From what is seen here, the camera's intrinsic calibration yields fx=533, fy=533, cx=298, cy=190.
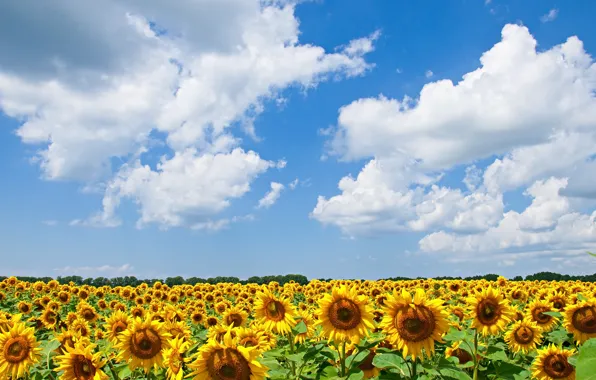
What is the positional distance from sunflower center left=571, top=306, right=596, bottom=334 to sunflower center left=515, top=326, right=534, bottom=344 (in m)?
0.97

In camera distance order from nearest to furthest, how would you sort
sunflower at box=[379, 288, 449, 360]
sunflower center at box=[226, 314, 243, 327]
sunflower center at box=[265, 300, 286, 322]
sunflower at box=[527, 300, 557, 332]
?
sunflower at box=[379, 288, 449, 360] < sunflower center at box=[265, 300, 286, 322] < sunflower at box=[527, 300, 557, 332] < sunflower center at box=[226, 314, 243, 327]

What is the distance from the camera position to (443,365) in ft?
19.4

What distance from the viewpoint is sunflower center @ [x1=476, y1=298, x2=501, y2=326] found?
7145mm

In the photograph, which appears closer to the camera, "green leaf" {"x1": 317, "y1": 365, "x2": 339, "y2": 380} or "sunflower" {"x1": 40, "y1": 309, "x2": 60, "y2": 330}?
"green leaf" {"x1": 317, "y1": 365, "x2": 339, "y2": 380}

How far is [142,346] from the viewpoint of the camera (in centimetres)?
661

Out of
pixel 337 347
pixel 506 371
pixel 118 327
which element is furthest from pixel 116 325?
pixel 506 371

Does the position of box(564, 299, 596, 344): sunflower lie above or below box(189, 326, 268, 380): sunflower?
above

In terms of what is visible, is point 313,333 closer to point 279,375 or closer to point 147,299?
point 279,375

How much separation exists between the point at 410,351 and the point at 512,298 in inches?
586

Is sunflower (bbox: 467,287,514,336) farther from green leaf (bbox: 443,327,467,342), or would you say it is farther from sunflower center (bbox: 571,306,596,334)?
sunflower center (bbox: 571,306,596,334)

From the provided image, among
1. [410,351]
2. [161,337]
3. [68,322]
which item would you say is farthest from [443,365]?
[68,322]

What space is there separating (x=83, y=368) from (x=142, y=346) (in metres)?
0.72

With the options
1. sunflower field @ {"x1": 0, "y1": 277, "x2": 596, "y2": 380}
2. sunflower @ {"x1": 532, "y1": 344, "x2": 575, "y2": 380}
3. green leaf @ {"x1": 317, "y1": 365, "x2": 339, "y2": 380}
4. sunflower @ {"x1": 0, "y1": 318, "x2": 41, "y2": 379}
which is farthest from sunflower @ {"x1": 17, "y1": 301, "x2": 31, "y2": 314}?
sunflower @ {"x1": 532, "y1": 344, "x2": 575, "y2": 380}

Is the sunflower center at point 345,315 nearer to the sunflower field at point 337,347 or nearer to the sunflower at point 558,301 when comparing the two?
the sunflower field at point 337,347
